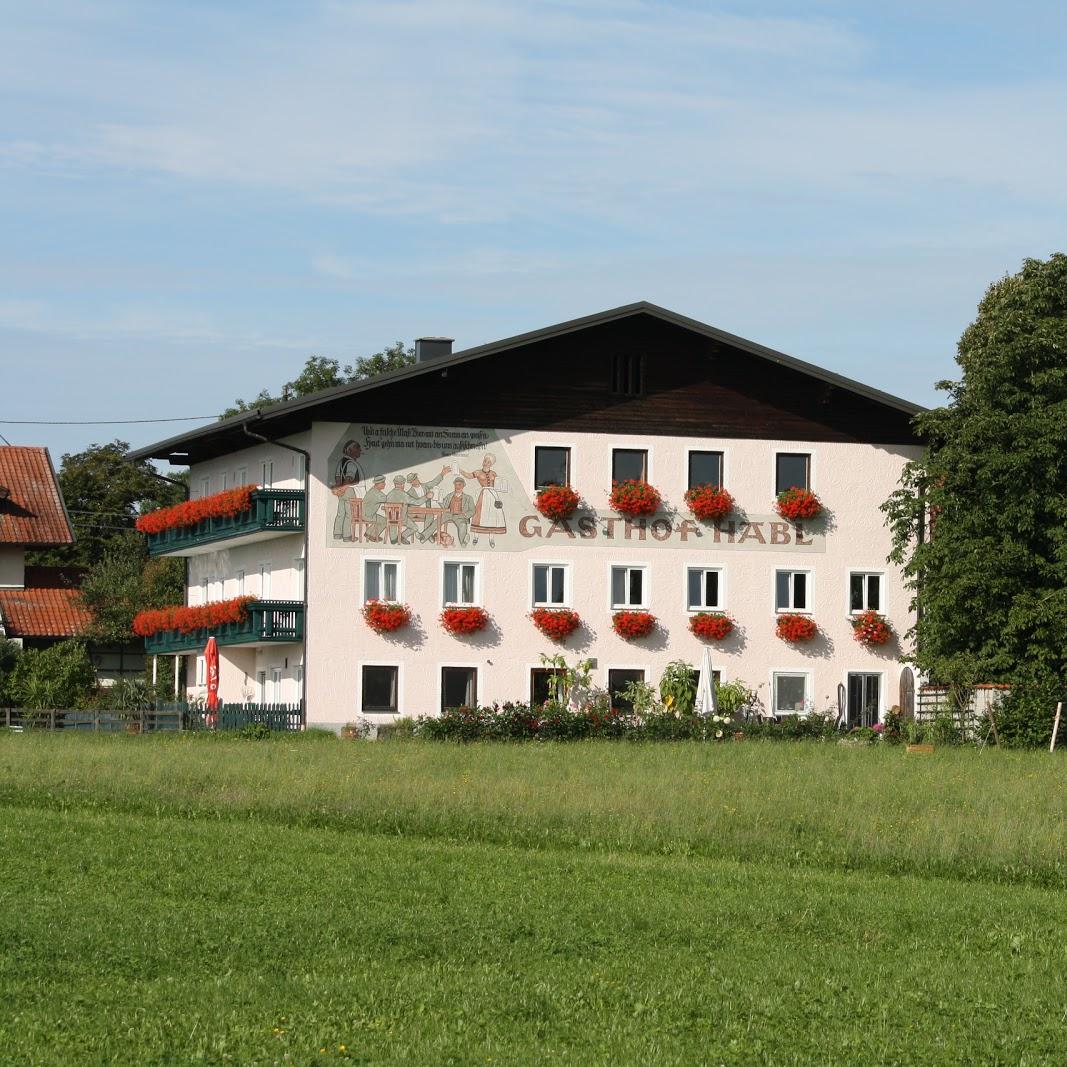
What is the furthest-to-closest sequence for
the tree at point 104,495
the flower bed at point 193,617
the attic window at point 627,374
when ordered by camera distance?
the tree at point 104,495 → the flower bed at point 193,617 → the attic window at point 627,374

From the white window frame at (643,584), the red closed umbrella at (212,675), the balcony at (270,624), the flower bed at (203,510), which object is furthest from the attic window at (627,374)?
the red closed umbrella at (212,675)

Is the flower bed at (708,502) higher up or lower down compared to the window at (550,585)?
higher up

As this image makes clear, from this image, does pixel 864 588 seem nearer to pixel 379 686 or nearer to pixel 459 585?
pixel 459 585

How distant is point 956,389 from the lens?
46344 mm

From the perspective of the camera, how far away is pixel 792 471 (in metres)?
48.4

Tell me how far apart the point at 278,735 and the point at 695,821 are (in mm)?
23982

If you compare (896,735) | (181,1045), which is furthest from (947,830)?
(896,735)

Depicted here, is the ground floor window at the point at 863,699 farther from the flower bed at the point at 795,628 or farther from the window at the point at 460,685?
the window at the point at 460,685

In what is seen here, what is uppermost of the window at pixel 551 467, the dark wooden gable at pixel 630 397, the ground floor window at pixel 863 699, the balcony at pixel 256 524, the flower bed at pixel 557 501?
the dark wooden gable at pixel 630 397

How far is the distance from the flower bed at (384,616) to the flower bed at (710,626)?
7.02m

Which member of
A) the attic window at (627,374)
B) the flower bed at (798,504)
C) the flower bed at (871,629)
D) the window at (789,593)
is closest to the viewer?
the attic window at (627,374)

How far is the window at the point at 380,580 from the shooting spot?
4616 centimetres

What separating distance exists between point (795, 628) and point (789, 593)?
3.43 feet

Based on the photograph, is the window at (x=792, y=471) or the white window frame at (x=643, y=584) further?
the window at (x=792, y=471)
